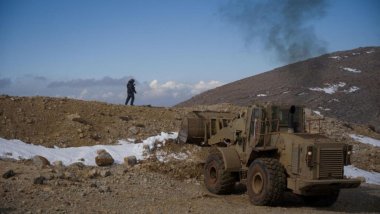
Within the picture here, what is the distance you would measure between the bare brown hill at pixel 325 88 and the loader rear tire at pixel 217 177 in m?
19.9

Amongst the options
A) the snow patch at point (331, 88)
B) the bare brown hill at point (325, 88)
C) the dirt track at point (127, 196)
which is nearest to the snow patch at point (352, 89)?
the bare brown hill at point (325, 88)

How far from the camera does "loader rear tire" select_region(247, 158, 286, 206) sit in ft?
34.5

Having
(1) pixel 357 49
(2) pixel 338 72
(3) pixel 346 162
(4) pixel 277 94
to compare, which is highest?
(1) pixel 357 49

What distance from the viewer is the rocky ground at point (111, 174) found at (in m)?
9.84

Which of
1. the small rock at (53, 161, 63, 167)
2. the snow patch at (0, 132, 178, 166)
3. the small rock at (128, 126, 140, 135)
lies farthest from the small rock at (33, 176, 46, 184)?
the small rock at (128, 126, 140, 135)

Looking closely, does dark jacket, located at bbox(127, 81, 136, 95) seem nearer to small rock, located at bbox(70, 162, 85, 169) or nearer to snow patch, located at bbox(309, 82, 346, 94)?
small rock, located at bbox(70, 162, 85, 169)

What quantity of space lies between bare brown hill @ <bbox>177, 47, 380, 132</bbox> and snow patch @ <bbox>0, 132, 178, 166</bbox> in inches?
662

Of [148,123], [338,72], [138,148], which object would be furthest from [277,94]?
[138,148]

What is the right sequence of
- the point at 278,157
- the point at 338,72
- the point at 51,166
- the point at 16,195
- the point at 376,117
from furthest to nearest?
1. the point at 338,72
2. the point at 376,117
3. the point at 51,166
4. the point at 278,157
5. the point at 16,195

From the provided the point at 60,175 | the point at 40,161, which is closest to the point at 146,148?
the point at 40,161

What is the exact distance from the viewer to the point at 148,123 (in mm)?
19641

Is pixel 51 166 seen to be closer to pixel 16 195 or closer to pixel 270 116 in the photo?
pixel 16 195

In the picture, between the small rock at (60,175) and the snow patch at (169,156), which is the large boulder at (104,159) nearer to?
the snow patch at (169,156)

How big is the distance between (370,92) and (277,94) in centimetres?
887
